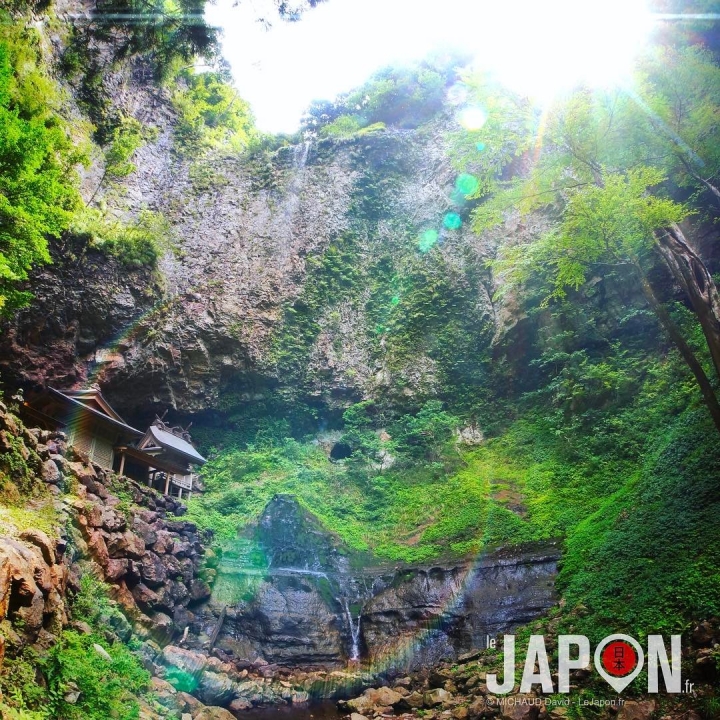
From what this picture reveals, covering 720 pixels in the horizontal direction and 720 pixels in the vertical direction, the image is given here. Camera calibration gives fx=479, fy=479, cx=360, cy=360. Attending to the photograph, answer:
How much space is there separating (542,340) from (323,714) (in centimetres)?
1596

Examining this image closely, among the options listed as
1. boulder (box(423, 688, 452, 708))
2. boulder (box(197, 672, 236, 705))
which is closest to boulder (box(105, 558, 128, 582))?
boulder (box(197, 672, 236, 705))

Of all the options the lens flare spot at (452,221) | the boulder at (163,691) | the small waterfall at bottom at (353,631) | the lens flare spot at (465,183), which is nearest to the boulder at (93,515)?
the boulder at (163,691)

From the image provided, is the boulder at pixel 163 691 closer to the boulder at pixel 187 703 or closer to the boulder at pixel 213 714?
the boulder at pixel 187 703

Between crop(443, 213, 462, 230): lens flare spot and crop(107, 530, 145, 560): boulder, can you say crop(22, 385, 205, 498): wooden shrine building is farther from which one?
crop(443, 213, 462, 230): lens flare spot

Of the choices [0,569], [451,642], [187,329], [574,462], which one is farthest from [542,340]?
[0,569]

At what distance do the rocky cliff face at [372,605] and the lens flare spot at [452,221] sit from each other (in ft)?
62.8

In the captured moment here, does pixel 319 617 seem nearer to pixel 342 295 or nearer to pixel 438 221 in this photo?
pixel 342 295

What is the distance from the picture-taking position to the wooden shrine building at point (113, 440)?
51.6 feet

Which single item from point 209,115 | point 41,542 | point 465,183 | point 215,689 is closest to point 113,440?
point 215,689

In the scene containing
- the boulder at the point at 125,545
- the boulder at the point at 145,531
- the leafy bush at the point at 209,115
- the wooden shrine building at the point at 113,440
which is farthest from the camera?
the leafy bush at the point at 209,115

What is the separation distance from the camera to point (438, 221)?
28031mm

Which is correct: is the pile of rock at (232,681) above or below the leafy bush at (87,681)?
below

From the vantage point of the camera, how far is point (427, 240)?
91.4ft

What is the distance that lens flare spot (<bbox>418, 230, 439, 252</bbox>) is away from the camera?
2751 centimetres
